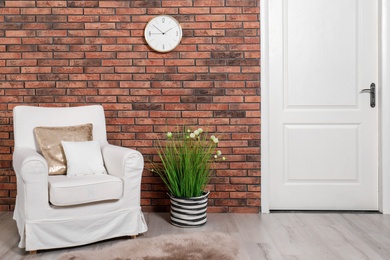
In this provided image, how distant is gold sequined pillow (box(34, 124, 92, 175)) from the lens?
9.28ft

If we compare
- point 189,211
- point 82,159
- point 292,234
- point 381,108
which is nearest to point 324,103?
point 381,108

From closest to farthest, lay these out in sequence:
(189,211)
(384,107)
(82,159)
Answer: (82,159), (189,211), (384,107)

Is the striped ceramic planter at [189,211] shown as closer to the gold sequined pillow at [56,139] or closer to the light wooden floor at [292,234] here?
Result: the light wooden floor at [292,234]

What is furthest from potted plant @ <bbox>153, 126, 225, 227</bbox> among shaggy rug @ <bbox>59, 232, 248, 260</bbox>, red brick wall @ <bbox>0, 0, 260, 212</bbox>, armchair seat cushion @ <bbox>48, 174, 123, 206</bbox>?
armchair seat cushion @ <bbox>48, 174, 123, 206</bbox>

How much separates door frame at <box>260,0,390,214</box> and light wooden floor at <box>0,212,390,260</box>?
22 centimetres

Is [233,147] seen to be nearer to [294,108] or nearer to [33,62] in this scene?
[294,108]

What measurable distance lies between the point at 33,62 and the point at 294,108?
229 centimetres

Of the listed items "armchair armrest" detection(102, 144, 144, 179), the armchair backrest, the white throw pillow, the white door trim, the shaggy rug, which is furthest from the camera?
the white door trim

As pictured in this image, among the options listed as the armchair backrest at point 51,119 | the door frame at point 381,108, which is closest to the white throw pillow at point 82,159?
the armchair backrest at point 51,119

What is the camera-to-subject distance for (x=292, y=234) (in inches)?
111

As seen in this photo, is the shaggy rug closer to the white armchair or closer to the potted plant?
the white armchair

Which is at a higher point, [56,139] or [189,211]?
[56,139]

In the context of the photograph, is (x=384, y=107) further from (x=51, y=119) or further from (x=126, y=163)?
(x=51, y=119)

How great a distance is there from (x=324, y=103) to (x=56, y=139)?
2221mm
